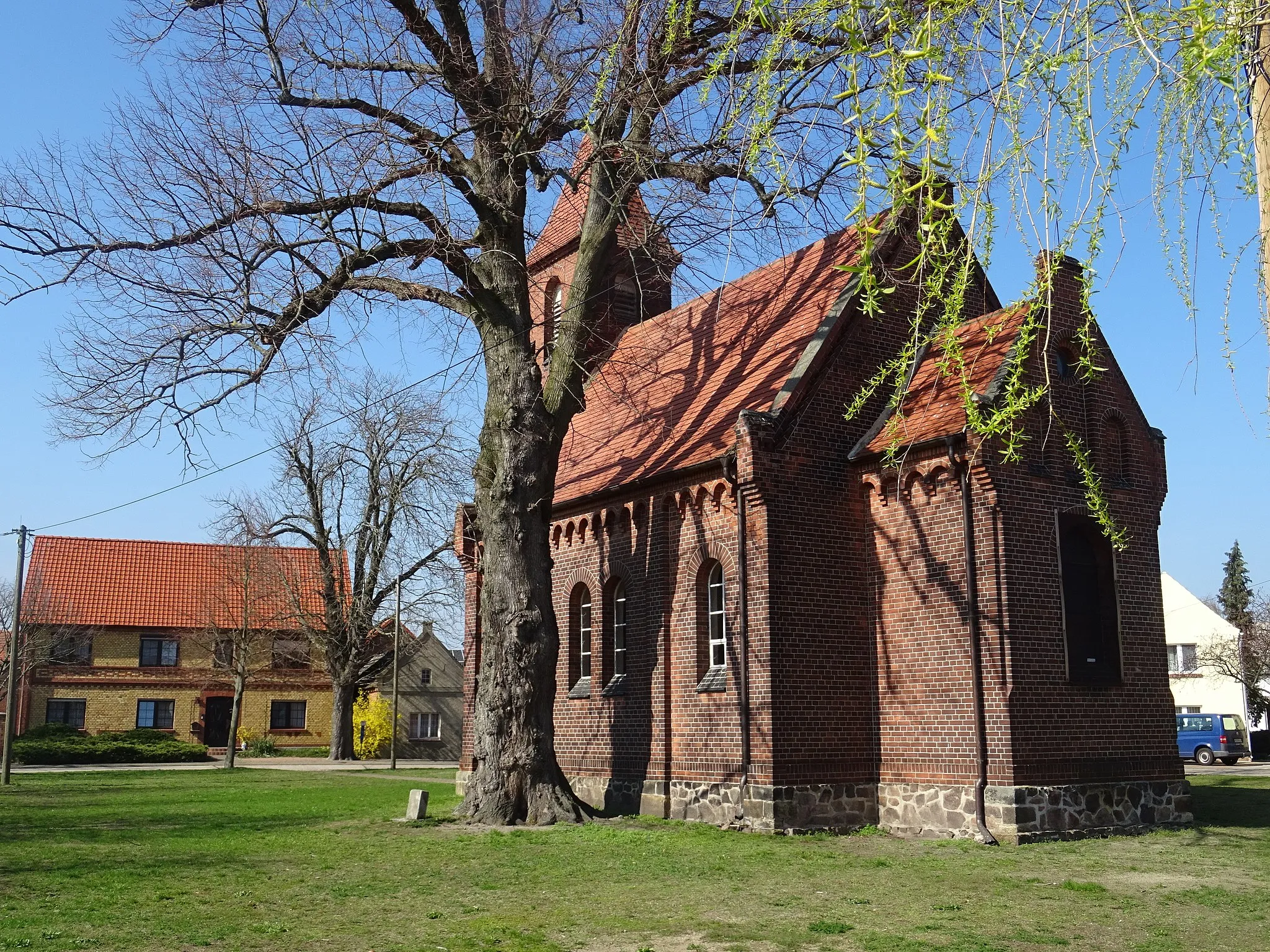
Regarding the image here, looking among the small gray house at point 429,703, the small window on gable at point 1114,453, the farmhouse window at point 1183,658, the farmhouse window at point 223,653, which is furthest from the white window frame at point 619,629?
the farmhouse window at point 1183,658

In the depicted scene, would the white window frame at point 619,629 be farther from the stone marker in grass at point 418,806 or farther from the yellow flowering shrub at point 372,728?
the yellow flowering shrub at point 372,728

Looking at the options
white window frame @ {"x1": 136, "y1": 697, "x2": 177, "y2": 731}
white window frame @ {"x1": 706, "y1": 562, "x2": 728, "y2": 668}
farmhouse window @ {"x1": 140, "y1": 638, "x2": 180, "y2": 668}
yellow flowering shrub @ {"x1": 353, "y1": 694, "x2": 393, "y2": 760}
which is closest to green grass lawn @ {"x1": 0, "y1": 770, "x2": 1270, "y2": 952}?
white window frame @ {"x1": 706, "y1": 562, "x2": 728, "y2": 668}

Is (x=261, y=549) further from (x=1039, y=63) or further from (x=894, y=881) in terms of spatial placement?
(x=1039, y=63)

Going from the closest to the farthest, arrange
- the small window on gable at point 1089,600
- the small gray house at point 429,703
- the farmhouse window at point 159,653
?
1. the small window on gable at point 1089,600
2. the farmhouse window at point 159,653
3. the small gray house at point 429,703

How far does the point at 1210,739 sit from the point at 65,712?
47.3m

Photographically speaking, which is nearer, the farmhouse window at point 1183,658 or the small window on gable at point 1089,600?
the small window on gable at point 1089,600

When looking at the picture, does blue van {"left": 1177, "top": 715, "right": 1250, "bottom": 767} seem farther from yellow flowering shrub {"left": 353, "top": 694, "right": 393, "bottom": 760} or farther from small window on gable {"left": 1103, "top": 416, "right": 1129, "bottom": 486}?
yellow flowering shrub {"left": 353, "top": 694, "right": 393, "bottom": 760}

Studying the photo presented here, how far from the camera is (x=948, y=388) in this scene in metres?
17.2

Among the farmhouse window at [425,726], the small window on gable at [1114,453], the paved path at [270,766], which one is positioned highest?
the small window on gable at [1114,453]

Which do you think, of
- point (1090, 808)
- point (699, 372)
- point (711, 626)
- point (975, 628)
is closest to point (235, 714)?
point (699, 372)

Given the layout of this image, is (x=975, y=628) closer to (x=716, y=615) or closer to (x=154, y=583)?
(x=716, y=615)

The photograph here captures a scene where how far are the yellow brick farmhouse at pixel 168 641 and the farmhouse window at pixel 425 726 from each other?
4.03 m

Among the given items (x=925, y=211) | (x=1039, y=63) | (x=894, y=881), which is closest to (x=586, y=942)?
(x=894, y=881)

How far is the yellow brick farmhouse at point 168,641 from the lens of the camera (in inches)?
1935
